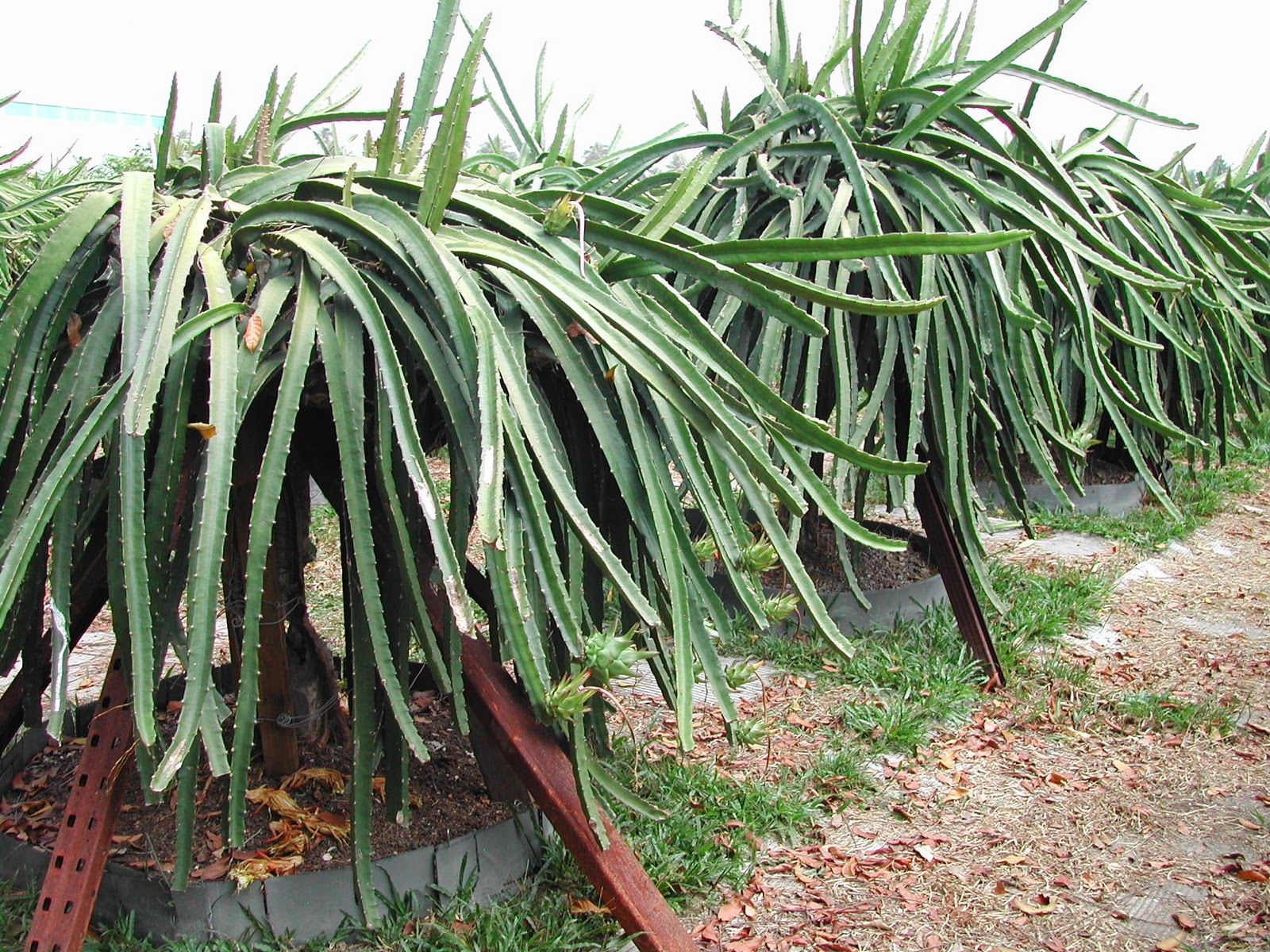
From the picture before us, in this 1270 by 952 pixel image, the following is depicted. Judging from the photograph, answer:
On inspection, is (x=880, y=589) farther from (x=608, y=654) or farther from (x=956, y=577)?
(x=608, y=654)

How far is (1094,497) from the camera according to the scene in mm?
5316

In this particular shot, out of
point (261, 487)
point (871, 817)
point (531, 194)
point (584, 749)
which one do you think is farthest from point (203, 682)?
point (871, 817)

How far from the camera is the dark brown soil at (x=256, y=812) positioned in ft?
6.68

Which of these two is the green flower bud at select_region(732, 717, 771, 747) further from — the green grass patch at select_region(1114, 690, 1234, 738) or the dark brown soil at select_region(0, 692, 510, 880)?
the green grass patch at select_region(1114, 690, 1234, 738)

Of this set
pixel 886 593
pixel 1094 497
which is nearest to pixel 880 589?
pixel 886 593

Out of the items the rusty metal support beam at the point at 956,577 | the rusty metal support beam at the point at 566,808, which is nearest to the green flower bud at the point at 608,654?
the rusty metal support beam at the point at 566,808

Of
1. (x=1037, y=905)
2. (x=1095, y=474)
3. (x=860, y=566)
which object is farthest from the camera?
(x=1095, y=474)

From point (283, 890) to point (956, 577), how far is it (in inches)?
85.3

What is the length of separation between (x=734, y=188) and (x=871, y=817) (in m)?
1.84

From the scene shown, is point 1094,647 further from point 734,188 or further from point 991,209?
point 734,188

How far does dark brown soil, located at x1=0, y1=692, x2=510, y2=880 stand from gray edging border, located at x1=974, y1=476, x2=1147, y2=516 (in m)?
3.67

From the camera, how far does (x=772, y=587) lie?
12.7ft

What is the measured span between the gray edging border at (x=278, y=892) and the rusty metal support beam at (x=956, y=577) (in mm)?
1754

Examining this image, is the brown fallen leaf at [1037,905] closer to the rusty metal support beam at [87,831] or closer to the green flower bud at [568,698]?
the green flower bud at [568,698]
